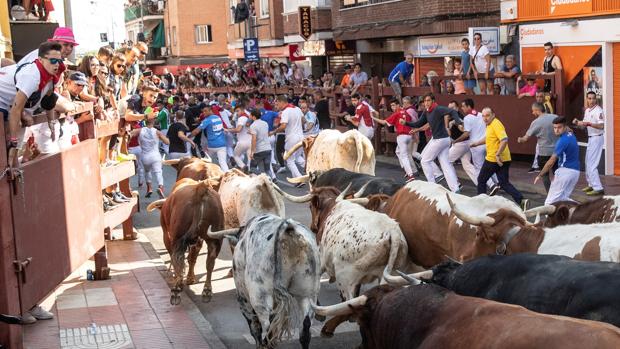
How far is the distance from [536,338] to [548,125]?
13.9 metres

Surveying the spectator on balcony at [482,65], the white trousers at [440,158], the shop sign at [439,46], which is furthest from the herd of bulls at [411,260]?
the shop sign at [439,46]

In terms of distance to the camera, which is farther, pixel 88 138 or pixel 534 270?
pixel 88 138

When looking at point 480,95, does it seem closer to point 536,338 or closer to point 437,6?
point 437,6

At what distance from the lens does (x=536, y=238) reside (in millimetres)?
7930

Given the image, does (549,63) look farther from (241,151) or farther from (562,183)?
(562,183)

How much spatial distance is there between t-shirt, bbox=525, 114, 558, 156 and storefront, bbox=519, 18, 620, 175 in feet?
13.0

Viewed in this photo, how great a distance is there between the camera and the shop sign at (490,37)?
2625 cm

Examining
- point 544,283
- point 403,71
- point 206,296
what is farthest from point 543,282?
point 403,71

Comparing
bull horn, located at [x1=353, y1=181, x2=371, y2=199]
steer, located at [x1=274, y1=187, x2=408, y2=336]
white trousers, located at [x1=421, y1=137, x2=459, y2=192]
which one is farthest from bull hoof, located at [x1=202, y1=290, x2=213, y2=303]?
white trousers, located at [x1=421, y1=137, x2=459, y2=192]

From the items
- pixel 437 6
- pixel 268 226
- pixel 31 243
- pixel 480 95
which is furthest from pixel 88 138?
pixel 437 6

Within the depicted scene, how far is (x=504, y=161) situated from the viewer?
17.4m

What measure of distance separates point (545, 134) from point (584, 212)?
8571 mm

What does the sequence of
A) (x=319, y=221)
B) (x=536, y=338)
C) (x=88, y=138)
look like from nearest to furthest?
1. (x=536, y=338)
2. (x=319, y=221)
3. (x=88, y=138)

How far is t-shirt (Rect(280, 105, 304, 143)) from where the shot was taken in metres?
23.2
